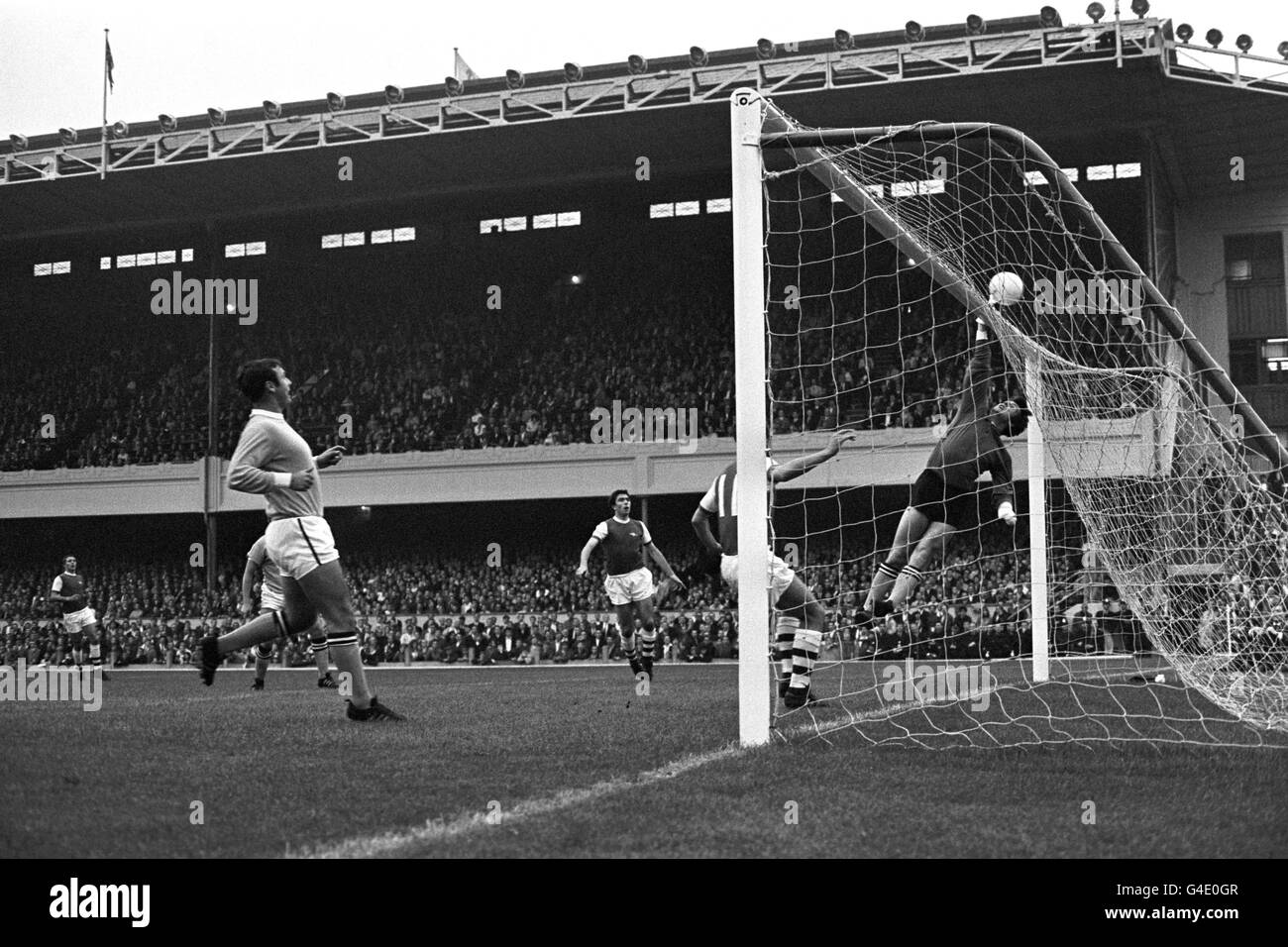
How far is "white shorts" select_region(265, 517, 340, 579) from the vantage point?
24.3ft

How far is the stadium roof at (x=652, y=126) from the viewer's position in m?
26.5

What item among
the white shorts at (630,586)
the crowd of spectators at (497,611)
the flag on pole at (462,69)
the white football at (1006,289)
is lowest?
the crowd of spectators at (497,611)

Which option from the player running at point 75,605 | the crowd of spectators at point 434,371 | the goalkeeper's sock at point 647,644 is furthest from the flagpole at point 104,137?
the goalkeeper's sock at point 647,644

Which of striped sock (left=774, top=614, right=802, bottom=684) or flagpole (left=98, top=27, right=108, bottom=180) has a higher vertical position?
flagpole (left=98, top=27, right=108, bottom=180)

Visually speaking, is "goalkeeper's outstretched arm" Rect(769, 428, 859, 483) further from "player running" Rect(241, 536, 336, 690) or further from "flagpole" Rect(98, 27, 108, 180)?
"flagpole" Rect(98, 27, 108, 180)

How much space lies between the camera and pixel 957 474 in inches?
352

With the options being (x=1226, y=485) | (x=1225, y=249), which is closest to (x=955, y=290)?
(x=1226, y=485)

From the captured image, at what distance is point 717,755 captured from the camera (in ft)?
20.5

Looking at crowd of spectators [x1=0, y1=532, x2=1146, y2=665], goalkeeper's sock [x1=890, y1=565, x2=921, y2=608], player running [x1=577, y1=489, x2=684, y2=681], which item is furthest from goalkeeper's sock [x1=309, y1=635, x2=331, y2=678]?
crowd of spectators [x1=0, y1=532, x2=1146, y2=665]

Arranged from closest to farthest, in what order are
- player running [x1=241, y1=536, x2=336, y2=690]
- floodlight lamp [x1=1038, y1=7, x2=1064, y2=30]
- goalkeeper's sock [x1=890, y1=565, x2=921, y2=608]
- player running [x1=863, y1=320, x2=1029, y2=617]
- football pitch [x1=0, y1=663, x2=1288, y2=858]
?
football pitch [x1=0, y1=663, x2=1288, y2=858], goalkeeper's sock [x1=890, y1=565, x2=921, y2=608], player running [x1=863, y1=320, x2=1029, y2=617], player running [x1=241, y1=536, x2=336, y2=690], floodlight lamp [x1=1038, y1=7, x2=1064, y2=30]

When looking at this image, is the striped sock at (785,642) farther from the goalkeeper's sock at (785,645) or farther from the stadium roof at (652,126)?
the stadium roof at (652,126)

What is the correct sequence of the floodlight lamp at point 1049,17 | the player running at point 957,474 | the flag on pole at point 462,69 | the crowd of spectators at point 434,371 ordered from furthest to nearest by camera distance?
the flag on pole at point 462,69, the crowd of spectators at point 434,371, the floodlight lamp at point 1049,17, the player running at point 957,474

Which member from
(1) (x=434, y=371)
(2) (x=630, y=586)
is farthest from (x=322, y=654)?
(1) (x=434, y=371)

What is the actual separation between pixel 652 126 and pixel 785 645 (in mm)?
22984
